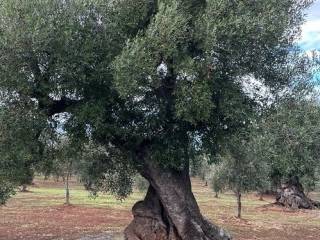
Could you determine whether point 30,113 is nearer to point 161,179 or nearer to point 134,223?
point 161,179

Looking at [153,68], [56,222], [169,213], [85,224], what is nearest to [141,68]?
[153,68]

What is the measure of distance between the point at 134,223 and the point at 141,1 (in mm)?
10709

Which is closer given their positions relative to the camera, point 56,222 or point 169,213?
point 169,213

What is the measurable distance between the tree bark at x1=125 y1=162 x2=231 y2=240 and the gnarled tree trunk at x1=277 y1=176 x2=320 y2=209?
43.5 meters

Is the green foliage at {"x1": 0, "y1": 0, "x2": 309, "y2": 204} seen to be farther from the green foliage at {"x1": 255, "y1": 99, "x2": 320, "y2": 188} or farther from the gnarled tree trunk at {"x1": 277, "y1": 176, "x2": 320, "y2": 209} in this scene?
the gnarled tree trunk at {"x1": 277, "y1": 176, "x2": 320, "y2": 209}

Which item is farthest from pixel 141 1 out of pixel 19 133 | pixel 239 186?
pixel 239 186

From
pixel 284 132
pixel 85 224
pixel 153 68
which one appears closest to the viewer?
pixel 153 68

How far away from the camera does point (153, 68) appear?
17.2 metres

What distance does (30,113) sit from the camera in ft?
61.4

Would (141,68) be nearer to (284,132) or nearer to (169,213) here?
(284,132)

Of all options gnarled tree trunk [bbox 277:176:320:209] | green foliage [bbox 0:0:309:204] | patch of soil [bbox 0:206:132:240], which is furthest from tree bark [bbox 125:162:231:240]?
gnarled tree trunk [bbox 277:176:320:209]

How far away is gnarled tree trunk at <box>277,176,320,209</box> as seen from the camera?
211ft

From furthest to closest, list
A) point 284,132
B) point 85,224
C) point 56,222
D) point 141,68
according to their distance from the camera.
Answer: point 56,222 → point 85,224 → point 284,132 → point 141,68

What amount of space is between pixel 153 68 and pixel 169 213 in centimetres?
753
